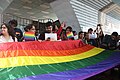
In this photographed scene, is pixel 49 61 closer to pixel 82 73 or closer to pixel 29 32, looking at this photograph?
pixel 82 73

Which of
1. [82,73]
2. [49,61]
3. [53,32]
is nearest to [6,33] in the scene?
[49,61]

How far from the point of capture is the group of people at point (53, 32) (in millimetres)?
4262

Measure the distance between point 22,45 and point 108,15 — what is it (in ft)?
58.4

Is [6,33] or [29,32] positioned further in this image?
[29,32]

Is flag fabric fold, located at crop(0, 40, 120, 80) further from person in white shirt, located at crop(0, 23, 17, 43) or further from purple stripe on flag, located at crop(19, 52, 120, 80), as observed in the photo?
person in white shirt, located at crop(0, 23, 17, 43)

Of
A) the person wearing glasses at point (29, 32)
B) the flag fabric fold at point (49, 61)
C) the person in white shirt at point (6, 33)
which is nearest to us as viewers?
the flag fabric fold at point (49, 61)

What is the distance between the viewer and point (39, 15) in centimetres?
2405

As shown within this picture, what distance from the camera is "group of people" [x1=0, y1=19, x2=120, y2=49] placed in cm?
426

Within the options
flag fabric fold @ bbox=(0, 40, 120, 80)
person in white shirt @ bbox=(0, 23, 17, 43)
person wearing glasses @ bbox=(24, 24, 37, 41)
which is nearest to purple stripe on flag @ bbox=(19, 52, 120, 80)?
flag fabric fold @ bbox=(0, 40, 120, 80)

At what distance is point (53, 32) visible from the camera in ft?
18.9

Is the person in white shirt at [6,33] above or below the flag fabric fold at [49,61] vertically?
above

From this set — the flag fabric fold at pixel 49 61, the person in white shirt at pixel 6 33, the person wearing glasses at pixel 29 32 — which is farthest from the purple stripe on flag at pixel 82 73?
the person wearing glasses at pixel 29 32

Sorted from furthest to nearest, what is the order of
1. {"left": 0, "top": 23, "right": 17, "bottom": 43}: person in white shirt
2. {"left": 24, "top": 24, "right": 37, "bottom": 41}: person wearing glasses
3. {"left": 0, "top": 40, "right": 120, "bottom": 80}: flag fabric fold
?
{"left": 24, "top": 24, "right": 37, "bottom": 41}: person wearing glasses, {"left": 0, "top": 23, "right": 17, "bottom": 43}: person in white shirt, {"left": 0, "top": 40, "right": 120, "bottom": 80}: flag fabric fold

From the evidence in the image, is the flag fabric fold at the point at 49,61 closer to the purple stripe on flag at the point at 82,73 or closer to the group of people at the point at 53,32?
the purple stripe on flag at the point at 82,73
